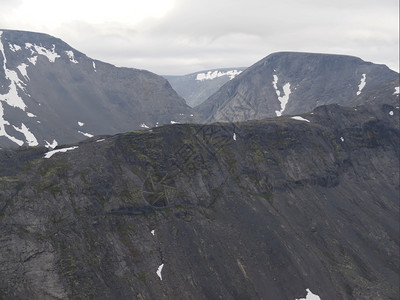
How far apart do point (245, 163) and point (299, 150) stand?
20.2 meters

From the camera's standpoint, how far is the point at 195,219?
242 ft

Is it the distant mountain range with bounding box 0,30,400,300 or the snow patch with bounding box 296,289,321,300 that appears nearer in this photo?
the distant mountain range with bounding box 0,30,400,300

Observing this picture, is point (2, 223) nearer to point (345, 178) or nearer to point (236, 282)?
point (236, 282)

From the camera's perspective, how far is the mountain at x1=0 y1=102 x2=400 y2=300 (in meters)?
57.8

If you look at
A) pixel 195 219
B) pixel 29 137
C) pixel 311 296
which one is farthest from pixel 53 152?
pixel 29 137

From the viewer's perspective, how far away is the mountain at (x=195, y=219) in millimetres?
57812

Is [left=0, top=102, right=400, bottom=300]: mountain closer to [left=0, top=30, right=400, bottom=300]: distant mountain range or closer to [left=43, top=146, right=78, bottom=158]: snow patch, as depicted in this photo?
[left=0, top=30, right=400, bottom=300]: distant mountain range

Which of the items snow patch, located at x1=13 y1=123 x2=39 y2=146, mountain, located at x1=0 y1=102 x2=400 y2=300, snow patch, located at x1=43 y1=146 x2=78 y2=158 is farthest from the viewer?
snow patch, located at x1=13 y1=123 x2=39 y2=146

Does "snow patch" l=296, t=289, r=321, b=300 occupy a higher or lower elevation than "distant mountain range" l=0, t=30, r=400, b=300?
lower

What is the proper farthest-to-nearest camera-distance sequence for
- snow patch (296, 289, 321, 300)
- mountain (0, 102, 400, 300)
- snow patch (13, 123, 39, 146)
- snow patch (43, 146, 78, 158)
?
1. snow patch (13, 123, 39, 146)
2. snow patch (43, 146, 78, 158)
3. snow patch (296, 289, 321, 300)
4. mountain (0, 102, 400, 300)

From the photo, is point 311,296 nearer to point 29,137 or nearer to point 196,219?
point 196,219

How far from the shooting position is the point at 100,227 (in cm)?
6353

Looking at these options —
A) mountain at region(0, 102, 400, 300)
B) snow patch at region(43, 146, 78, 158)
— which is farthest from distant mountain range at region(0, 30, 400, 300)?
snow patch at region(43, 146, 78, 158)

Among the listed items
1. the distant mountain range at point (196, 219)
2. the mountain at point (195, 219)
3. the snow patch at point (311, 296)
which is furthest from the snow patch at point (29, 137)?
the snow patch at point (311, 296)
